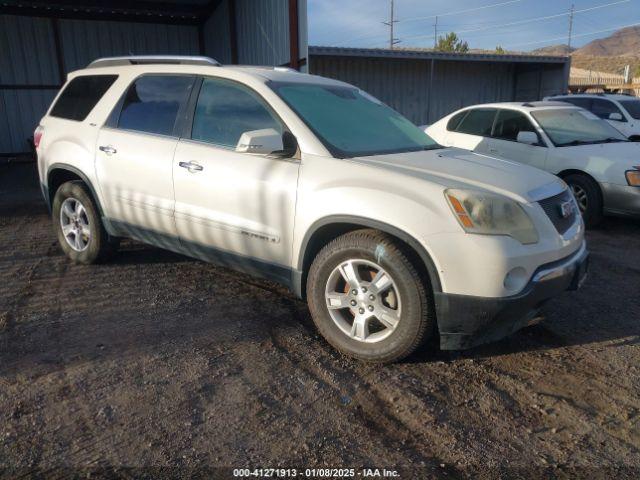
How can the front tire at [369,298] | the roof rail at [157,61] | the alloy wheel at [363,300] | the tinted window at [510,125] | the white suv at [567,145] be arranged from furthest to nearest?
1. the tinted window at [510,125]
2. the white suv at [567,145]
3. the roof rail at [157,61]
4. the alloy wheel at [363,300]
5. the front tire at [369,298]

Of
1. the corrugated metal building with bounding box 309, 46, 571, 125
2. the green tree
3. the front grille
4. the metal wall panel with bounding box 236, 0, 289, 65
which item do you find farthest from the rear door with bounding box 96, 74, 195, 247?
the green tree

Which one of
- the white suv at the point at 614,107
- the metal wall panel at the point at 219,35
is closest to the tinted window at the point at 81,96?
the white suv at the point at 614,107

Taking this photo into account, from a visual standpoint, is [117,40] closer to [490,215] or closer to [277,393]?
[277,393]

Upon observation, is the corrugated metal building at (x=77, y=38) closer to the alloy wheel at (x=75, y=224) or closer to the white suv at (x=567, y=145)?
the white suv at (x=567, y=145)

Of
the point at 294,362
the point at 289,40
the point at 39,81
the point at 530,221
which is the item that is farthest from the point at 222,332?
the point at 39,81

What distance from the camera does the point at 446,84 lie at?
1903 centimetres

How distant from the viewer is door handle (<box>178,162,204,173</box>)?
148 inches

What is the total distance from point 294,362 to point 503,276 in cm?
136

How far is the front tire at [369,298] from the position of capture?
2949 mm

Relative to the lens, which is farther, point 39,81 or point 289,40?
point 39,81

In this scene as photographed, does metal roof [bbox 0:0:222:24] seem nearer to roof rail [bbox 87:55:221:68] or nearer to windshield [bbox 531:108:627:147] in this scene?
windshield [bbox 531:108:627:147]

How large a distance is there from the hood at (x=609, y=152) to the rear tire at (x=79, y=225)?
224 inches

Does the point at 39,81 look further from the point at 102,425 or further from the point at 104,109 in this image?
the point at 102,425

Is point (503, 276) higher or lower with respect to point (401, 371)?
higher
